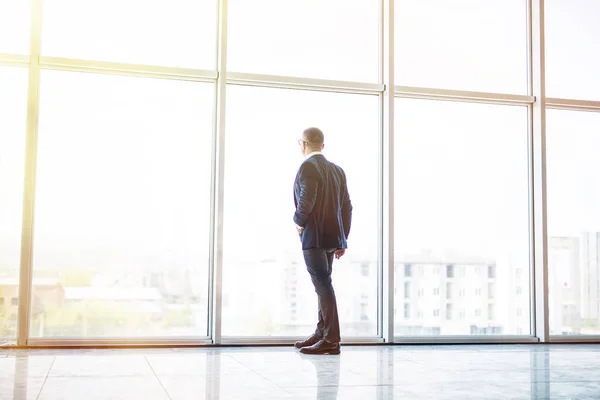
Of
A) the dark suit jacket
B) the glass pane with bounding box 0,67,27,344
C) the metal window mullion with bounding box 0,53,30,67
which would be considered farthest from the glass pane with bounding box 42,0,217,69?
the dark suit jacket

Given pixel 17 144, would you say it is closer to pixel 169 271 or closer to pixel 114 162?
pixel 114 162

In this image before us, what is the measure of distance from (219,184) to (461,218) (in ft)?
6.46

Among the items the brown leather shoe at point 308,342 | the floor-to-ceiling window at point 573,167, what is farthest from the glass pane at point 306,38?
the brown leather shoe at point 308,342

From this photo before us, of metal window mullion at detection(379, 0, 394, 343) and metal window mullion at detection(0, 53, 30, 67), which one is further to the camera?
metal window mullion at detection(379, 0, 394, 343)

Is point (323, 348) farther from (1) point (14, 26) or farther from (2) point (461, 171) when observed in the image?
(1) point (14, 26)

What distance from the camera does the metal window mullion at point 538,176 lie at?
595 cm

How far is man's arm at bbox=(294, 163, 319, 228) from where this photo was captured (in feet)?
15.3

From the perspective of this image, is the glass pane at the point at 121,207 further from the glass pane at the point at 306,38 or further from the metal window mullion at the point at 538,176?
the metal window mullion at the point at 538,176

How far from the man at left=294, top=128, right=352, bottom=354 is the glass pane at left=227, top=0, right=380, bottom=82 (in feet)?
3.46

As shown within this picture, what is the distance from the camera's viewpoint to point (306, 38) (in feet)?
18.5

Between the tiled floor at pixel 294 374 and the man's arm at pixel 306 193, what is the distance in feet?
2.85

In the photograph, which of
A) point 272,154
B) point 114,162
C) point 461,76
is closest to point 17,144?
point 114,162

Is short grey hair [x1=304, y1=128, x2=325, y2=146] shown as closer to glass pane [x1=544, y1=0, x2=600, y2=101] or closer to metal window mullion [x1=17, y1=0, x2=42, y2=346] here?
metal window mullion [x1=17, y1=0, x2=42, y2=346]

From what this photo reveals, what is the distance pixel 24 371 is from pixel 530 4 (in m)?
4.79
